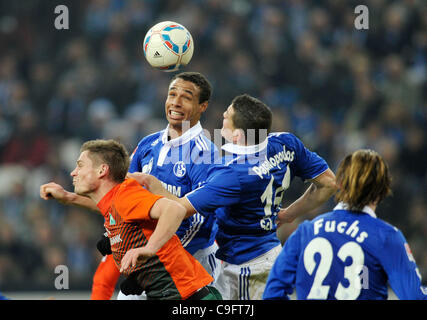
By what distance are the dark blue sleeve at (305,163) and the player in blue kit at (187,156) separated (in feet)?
2.08

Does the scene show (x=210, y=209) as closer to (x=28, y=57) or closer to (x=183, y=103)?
(x=183, y=103)

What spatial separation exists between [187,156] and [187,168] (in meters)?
0.11

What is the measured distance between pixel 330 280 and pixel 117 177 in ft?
5.19

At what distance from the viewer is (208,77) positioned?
416 inches

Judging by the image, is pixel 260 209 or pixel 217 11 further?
pixel 217 11

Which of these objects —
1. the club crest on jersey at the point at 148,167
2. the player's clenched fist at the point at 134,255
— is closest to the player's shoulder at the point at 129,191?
the player's clenched fist at the point at 134,255

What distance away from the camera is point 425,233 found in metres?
9.07

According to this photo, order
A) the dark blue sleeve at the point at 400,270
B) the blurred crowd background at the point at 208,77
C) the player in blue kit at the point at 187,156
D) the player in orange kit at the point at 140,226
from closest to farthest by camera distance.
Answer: the dark blue sleeve at the point at 400,270, the player in orange kit at the point at 140,226, the player in blue kit at the point at 187,156, the blurred crowd background at the point at 208,77

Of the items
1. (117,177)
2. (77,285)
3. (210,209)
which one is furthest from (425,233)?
(117,177)

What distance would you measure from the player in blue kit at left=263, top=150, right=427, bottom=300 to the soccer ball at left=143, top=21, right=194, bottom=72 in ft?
8.12

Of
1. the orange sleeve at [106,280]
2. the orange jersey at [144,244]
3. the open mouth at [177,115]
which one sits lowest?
the orange sleeve at [106,280]

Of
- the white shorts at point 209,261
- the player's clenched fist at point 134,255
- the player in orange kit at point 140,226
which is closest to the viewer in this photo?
the player's clenched fist at point 134,255

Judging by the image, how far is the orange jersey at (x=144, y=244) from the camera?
402 cm

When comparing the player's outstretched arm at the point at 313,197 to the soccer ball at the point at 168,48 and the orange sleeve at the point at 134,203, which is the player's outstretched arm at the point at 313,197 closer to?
the soccer ball at the point at 168,48
